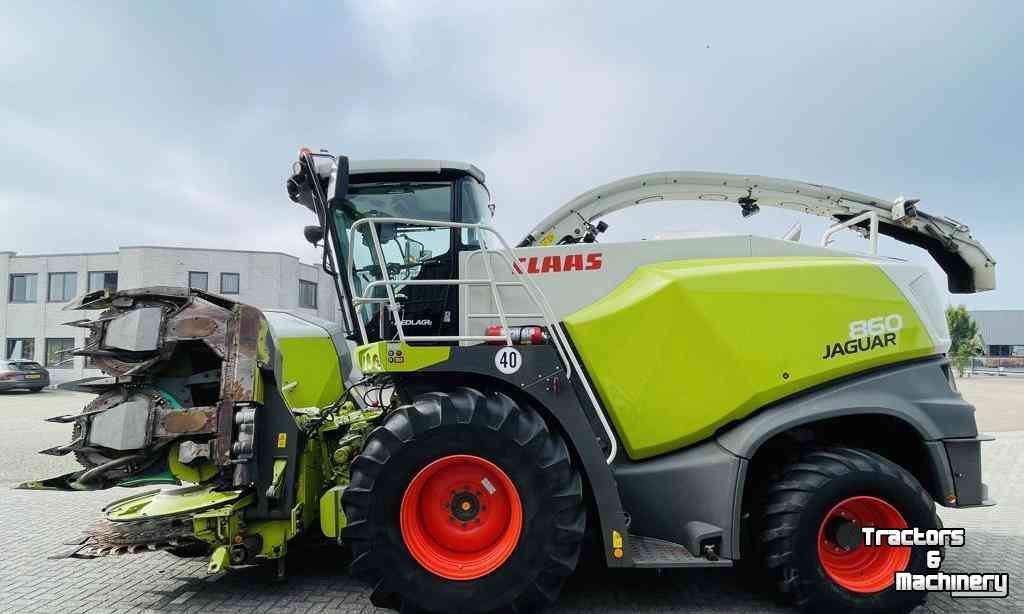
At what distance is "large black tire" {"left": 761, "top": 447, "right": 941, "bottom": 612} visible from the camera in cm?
307

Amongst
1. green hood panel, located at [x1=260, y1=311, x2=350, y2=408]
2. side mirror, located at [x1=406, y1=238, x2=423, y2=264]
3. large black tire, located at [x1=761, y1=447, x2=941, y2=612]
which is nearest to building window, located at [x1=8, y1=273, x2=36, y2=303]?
green hood panel, located at [x1=260, y1=311, x2=350, y2=408]

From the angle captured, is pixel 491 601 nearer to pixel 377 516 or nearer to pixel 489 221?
pixel 377 516

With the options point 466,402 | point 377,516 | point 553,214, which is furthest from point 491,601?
point 553,214

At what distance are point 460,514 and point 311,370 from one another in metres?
2.99

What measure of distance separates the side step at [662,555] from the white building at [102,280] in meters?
27.6

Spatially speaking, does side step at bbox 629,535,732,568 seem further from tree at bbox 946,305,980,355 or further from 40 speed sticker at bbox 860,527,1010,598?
tree at bbox 946,305,980,355

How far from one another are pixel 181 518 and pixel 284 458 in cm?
64

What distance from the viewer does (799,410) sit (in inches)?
126

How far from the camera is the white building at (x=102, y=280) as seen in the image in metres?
28.8

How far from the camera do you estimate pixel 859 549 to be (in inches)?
127

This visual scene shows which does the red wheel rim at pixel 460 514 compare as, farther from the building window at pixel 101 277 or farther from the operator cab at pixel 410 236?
the building window at pixel 101 277

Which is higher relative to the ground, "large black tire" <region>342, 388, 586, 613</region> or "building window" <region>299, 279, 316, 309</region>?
"building window" <region>299, 279, 316, 309</region>

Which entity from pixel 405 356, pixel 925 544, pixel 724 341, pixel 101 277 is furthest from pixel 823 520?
pixel 101 277

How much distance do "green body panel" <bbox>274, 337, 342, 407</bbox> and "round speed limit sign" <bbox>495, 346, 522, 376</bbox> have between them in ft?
9.35
